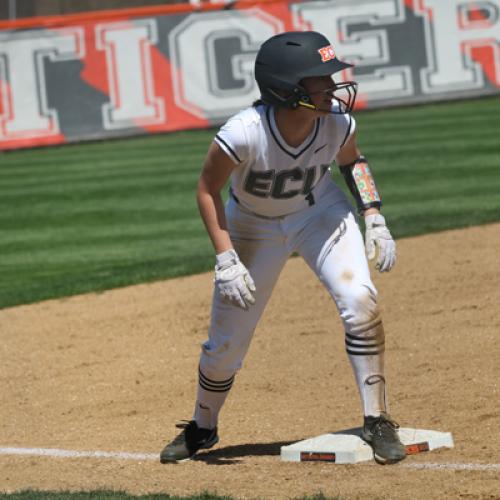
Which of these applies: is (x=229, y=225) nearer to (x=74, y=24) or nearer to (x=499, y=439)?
(x=499, y=439)

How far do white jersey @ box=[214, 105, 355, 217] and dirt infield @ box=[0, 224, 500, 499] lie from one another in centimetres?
124

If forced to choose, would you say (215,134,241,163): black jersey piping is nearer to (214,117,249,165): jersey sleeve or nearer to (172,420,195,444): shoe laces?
(214,117,249,165): jersey sleeve

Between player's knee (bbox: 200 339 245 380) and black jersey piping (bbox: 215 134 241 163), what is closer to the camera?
black jersey piping (bbox: 215 134 241 163)

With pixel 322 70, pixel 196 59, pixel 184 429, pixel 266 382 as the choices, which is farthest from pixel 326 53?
pixel 196 59

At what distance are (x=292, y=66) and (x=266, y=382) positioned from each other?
2605 millimetres

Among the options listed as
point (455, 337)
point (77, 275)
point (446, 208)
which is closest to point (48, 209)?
point (77, 275)

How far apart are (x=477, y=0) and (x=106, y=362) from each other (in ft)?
43.4

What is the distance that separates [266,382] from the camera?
308 inches

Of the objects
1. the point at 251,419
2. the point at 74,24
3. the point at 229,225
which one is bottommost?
the point at 251,419

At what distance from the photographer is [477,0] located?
20109mm

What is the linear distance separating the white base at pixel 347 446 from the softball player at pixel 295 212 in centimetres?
11

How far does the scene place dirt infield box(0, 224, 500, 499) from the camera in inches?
228

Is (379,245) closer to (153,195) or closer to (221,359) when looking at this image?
(221,359)

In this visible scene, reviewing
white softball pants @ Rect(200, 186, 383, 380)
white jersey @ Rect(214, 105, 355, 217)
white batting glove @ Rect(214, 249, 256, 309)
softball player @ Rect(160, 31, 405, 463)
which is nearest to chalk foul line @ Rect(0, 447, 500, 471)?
softball player @ Rect(160, 31, 405, 463)
